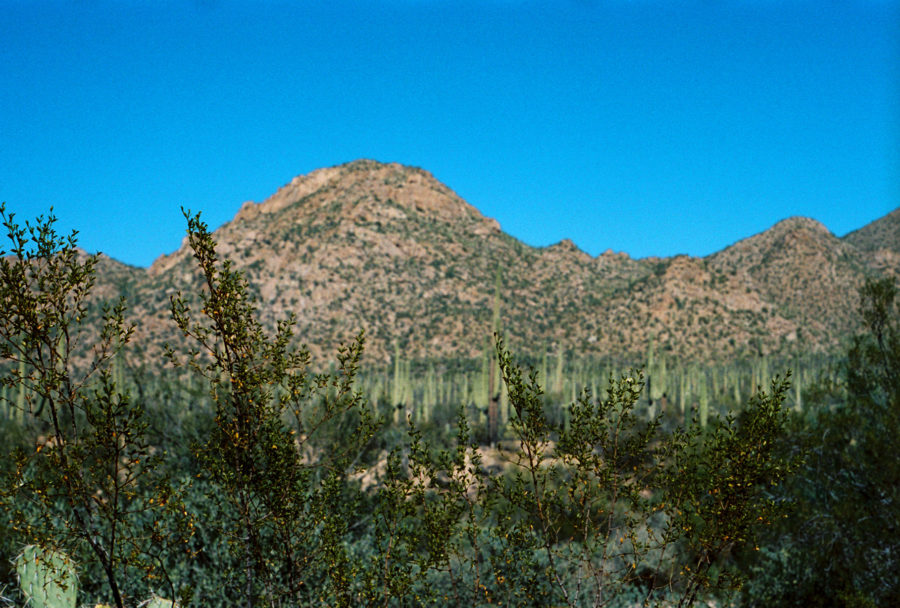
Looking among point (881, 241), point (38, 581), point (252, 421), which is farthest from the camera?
point (881, 241)

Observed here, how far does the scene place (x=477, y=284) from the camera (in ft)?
229

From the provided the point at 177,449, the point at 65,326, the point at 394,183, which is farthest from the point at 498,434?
the point at 394,183

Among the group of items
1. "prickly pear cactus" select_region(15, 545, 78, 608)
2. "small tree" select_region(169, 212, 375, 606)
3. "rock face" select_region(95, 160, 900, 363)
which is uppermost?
"rock face" select_region(95, 160, 900, 363)

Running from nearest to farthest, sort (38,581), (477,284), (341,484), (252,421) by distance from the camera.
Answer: (38,581) → (252,421) → (341,484) → (477,284)

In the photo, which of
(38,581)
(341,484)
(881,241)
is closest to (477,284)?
(881,241)

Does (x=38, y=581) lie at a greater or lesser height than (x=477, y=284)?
lesser

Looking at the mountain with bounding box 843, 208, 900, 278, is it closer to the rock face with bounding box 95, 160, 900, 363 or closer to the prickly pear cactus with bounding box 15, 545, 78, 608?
the rock face with bounding box 95, 160, 900, 363

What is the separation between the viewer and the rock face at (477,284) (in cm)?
6294

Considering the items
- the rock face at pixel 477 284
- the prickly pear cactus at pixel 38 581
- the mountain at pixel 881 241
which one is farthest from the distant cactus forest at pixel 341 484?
the mountain at pixel 881 241

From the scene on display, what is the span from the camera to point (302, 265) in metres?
71.6

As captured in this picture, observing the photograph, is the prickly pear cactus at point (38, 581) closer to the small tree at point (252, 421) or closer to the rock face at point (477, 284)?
the small tree at point (252, 421)

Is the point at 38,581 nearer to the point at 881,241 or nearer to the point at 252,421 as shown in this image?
the point at 252,421

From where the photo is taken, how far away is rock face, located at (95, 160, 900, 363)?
6294cm

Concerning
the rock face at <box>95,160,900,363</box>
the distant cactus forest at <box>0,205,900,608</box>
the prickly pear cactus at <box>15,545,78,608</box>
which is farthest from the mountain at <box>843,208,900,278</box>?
the prickly pear cactus at <box>15,545,78,608</box>
